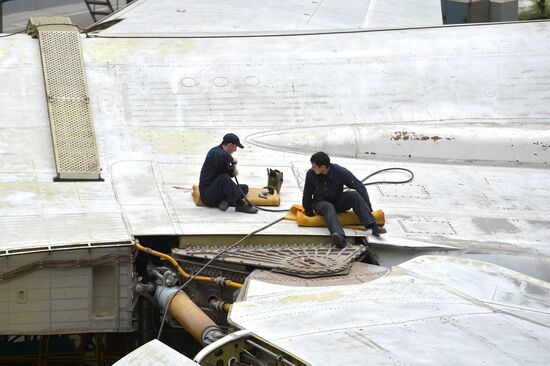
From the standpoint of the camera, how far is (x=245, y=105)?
661 inches

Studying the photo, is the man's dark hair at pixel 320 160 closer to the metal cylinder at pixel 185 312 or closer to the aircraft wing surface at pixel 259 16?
the metal cylinder at pixel 185 312

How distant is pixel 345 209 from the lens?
13516mm

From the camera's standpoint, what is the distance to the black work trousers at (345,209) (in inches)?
518

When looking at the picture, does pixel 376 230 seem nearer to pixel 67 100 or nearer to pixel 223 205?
pixel 223 205

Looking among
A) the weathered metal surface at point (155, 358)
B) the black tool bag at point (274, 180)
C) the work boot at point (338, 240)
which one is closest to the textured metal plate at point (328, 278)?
the work boot at point (338, 240)

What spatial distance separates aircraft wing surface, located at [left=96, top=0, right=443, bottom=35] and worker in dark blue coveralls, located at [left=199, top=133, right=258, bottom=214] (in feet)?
17.7

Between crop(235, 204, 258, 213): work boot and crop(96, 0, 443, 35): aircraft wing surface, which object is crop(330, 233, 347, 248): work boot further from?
crop(96, 0, 443, 35): aircraft wing surface

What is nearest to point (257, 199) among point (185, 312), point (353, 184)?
point (353, 184)

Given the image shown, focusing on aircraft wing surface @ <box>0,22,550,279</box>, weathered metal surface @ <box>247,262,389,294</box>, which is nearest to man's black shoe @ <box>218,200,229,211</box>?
aircraft wing surface @ <box>0,22,550,279</box>

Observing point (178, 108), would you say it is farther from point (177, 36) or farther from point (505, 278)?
point (505, 278)

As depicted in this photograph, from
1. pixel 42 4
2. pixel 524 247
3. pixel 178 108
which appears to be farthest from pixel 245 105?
pixel 42 4

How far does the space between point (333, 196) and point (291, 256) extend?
4.37 ft

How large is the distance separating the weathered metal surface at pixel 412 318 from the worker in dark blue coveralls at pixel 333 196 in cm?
178

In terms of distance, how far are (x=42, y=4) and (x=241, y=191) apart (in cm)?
2256
